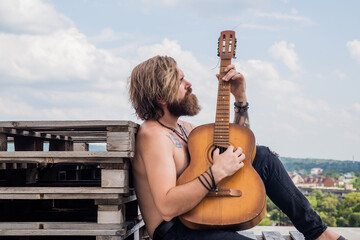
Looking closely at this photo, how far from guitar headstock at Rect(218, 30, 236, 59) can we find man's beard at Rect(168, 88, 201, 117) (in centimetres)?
44

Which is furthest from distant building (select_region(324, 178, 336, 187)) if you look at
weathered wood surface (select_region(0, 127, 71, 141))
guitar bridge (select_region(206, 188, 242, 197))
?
guitar bridge (select_region(206, 188, 242, 197))

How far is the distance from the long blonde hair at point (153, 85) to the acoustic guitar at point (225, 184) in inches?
14.3

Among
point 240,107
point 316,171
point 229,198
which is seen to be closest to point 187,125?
point 240,107

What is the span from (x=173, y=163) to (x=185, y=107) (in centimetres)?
57

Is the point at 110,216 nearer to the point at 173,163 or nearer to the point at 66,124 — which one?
the point at 173,163

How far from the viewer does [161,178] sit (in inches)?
114

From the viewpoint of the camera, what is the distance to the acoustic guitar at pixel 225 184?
2.93 m

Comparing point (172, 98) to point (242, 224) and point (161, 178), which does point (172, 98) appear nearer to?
point (161, 178)

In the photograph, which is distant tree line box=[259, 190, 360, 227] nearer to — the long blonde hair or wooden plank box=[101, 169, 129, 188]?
the long blonde hair

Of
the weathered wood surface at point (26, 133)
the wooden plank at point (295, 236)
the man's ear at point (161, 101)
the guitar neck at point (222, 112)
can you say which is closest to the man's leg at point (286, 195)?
the guitar neck at point (222, 112)

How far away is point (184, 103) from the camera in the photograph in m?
3.38

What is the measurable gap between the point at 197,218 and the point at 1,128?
1.57 meters

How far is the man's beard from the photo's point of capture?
3365mm

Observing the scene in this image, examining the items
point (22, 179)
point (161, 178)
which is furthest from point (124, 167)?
point (22, 179)
